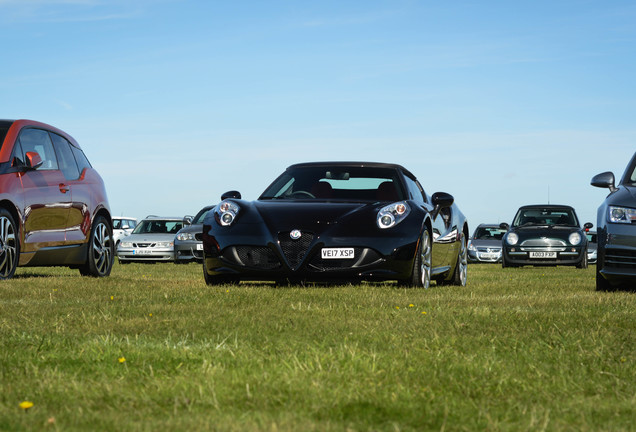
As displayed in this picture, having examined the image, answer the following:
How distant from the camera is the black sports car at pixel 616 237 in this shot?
34.4 ft

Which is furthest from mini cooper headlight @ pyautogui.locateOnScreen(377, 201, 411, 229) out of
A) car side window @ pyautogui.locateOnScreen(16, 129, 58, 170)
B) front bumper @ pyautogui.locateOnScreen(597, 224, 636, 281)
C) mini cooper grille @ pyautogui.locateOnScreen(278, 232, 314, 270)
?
car side window @ pyautogui.locateOnScreen(16, 129, 58, 170)

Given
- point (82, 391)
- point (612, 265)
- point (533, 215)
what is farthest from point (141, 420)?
point (533, 215)

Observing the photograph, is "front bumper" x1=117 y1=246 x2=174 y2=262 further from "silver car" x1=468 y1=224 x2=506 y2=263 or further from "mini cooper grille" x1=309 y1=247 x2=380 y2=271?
"mini cooper grille" x1=309 y1=247 x2=380 y2=271

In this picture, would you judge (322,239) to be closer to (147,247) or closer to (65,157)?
(65,157)

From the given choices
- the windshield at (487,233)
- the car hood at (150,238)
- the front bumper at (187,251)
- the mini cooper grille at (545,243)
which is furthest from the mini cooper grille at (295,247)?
the windshield at (487,233)

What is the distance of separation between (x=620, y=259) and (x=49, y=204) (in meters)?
6.52

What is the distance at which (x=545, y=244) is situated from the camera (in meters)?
24.0

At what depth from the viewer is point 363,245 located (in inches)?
390

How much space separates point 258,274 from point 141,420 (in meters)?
6.54

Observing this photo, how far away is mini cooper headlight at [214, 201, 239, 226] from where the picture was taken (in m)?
10.2

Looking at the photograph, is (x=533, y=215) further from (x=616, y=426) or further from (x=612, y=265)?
(x=616, y=426)

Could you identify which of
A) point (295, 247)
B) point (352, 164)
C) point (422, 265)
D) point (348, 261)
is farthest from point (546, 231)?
point (295, 247)

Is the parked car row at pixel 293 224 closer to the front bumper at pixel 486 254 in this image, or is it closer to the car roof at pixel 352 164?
the car roof at pixel 352 164

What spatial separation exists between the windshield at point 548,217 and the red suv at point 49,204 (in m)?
14.4
